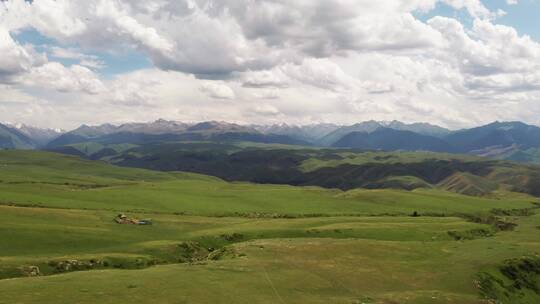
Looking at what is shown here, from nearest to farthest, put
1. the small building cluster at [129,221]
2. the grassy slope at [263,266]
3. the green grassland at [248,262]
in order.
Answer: the grassy slope at [263,266], the green grassland at [248,262], the small building cluster at [129,221]

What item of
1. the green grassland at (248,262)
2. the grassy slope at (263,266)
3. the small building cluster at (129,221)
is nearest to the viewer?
the grassy slope at (263,266)

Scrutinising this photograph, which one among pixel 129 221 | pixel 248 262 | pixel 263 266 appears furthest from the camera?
pixel 129 221

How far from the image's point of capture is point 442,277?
64.2 metres

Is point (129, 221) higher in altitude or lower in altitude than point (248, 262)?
higher

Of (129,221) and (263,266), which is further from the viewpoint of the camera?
(129,221)

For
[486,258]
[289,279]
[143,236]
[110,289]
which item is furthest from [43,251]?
[486,258]

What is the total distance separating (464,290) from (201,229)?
214 feet

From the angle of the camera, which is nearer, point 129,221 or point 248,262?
point 248,262

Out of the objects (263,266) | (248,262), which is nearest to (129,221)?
(248,262)

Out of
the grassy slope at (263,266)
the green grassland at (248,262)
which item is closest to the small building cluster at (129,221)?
the green grassland at (248,262)

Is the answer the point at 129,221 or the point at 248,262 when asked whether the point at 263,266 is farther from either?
the point at 129,221

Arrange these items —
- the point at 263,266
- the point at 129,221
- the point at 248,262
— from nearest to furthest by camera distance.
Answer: the point at 263,266 < the point at 248,262 < the point at 129,221

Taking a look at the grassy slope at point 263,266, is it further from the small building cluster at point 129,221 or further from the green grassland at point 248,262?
the small building cluster at point 129,221

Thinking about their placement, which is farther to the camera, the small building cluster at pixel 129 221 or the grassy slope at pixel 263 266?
the small building cluster at pixel 129 221
